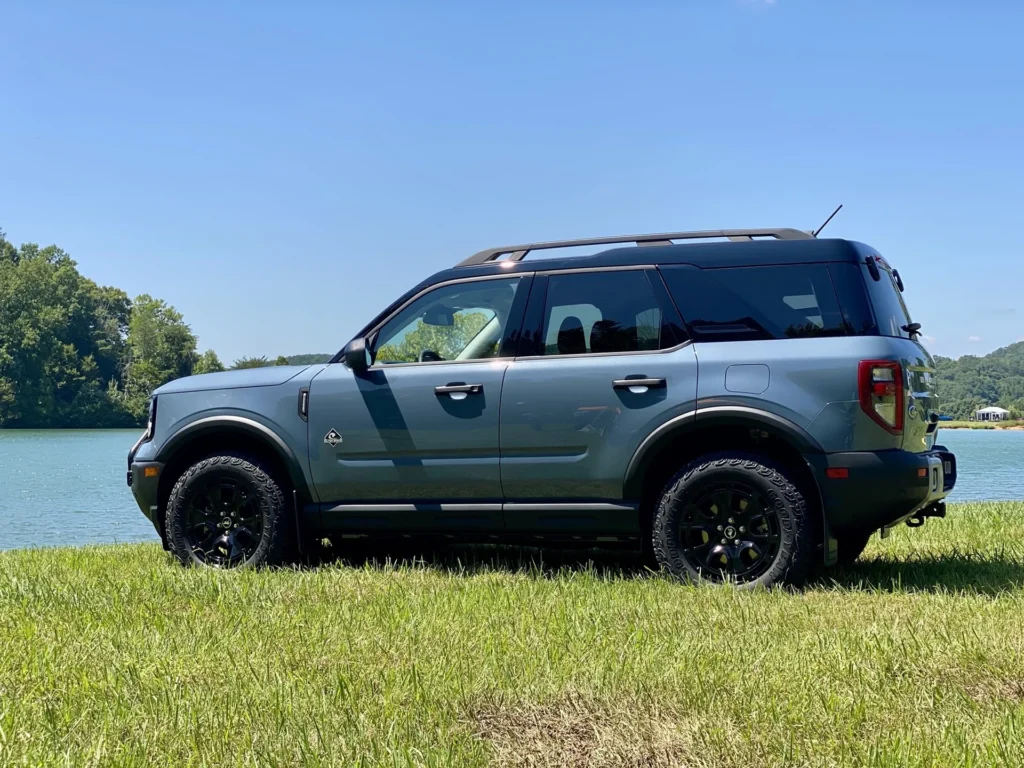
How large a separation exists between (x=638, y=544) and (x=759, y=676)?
8.79ft

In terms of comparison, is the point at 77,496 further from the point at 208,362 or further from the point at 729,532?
the point at 208,362

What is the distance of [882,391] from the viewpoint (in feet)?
17.9

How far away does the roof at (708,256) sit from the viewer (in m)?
5.76

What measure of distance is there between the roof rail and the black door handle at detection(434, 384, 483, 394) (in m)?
0.86

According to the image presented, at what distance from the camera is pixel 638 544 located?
6340 mm

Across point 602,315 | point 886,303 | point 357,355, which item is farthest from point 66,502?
point 886,303

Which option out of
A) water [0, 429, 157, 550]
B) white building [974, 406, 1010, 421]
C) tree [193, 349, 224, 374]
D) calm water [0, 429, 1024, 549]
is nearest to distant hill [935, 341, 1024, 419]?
white building [974, 406, 1010, 421]

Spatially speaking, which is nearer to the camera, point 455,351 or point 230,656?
point 230,656

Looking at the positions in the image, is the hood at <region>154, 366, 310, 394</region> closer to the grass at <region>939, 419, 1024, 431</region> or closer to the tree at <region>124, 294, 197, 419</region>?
the tree at <region>124, 294, 197, 419</region>

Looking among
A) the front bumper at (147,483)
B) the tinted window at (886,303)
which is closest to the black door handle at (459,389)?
the front bumper at (147,483)

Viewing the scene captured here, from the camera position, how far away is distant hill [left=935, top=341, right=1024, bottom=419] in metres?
147

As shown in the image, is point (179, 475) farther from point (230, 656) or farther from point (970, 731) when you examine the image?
point (970, 731)

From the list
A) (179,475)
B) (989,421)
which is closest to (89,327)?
(179,475)

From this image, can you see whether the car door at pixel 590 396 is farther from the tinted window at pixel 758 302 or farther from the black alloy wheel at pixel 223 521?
the black alloy wheel at pixel 223 521
